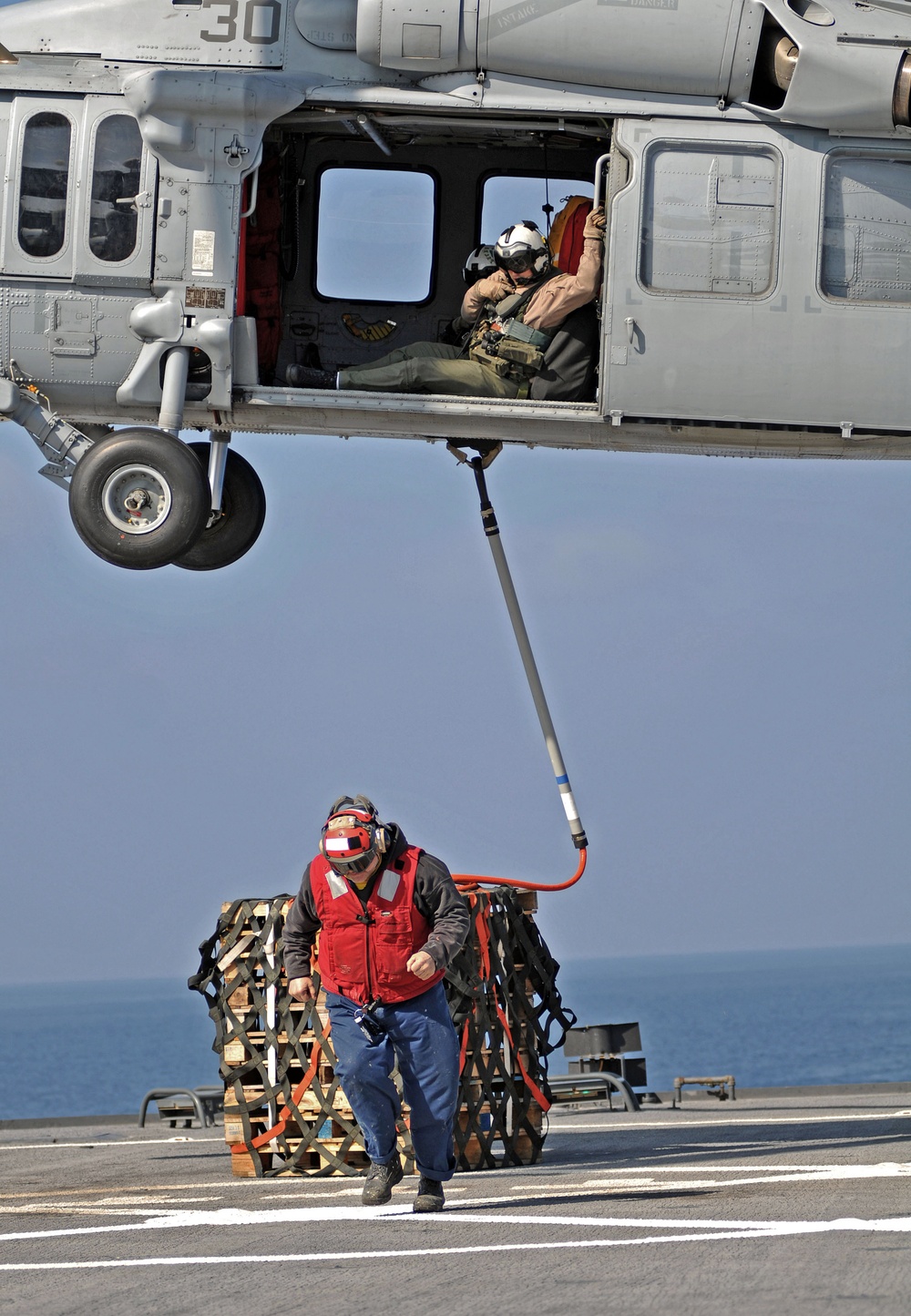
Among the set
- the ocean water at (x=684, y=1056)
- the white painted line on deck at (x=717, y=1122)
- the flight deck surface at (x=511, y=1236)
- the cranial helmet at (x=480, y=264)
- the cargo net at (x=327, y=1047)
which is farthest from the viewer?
the ocean water at (x=684, y=1056)

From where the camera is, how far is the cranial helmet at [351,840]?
27.3ft

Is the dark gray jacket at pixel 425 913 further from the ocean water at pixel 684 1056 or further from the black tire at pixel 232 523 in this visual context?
the ocean water at pixel 684 1056

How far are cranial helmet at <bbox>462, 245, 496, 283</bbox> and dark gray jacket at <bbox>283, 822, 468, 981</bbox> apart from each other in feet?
17.2

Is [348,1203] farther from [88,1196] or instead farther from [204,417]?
[204,417]

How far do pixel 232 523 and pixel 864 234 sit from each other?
16.8 feet

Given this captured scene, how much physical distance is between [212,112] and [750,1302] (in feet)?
28.1

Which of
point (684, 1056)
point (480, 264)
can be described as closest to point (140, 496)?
point (480, 264)

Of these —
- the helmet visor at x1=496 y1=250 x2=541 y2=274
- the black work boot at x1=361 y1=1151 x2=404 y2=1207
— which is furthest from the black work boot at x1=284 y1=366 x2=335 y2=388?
the black work boot at x1=361 y1=1151 x2=404 y2=1207

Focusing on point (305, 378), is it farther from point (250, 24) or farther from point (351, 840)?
point (351, 840)

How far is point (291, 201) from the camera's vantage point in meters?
13.2

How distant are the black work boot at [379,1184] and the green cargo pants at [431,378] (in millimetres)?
5267

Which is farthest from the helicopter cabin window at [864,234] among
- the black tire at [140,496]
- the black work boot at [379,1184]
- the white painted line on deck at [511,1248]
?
the white painted line on deck at [511,1248]

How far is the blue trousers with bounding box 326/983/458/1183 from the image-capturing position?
837 centimetres

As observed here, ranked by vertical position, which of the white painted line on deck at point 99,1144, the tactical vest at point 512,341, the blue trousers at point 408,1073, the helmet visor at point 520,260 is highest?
the helmet visor at point 520,260
